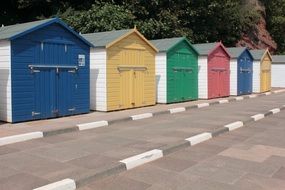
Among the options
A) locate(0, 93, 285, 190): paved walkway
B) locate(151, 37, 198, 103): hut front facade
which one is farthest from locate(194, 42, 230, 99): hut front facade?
locate(0, 93, 285, 190): paved walkway

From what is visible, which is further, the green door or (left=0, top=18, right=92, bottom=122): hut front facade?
the green door

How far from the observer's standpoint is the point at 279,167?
288 inches

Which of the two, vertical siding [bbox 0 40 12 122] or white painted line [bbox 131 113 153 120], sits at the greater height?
vertical siding [bbox 0 40 12 122]

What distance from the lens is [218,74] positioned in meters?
23.2

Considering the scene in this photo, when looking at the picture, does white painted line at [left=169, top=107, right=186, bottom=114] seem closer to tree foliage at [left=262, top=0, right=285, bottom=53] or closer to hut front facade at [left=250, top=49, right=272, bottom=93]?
hut front facade at [left=250, top=49, right=272, bottom=93]

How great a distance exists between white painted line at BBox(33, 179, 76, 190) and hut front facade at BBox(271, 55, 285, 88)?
1350 inches

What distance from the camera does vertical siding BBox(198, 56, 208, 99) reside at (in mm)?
21812

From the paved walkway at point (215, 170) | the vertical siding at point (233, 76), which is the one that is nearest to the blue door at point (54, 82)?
the paved walkway at point (215, 170)

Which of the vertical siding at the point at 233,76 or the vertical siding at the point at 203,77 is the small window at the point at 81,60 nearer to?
the vertical siding at the point at 203,77

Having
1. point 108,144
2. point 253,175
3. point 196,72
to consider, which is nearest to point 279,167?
point 253,175

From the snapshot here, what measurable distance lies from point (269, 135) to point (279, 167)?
11.6 ft

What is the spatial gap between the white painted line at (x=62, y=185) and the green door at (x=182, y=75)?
42.7ft

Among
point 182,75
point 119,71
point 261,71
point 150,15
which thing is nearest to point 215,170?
point 119,71

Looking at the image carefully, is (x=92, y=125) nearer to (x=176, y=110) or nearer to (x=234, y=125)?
(x=234, y=125)
